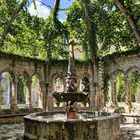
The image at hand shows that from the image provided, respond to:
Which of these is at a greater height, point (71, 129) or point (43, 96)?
point (43, 96)

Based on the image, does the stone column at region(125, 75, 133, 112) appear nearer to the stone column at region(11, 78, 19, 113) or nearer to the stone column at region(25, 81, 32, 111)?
the stone column at region(25, 81, 32, 111)

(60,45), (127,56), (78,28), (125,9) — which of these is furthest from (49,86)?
(125,9)

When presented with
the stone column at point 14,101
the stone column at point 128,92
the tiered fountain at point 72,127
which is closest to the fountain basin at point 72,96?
the tiered fountain at point 72,127

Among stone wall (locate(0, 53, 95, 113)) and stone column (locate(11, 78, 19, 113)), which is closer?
stone column (locate(11, 78, 19, 113))

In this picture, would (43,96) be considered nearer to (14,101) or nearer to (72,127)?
(14,101)

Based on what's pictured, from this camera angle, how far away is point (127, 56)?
18.0m

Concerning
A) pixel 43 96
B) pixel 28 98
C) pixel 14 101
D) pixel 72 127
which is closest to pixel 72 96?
pixel 72 127

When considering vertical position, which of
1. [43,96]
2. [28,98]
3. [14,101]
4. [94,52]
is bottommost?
[14,101]

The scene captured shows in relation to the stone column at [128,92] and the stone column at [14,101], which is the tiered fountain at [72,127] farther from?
the stone column at [14,101]

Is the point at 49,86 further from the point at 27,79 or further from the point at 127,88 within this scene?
the point at 127,88

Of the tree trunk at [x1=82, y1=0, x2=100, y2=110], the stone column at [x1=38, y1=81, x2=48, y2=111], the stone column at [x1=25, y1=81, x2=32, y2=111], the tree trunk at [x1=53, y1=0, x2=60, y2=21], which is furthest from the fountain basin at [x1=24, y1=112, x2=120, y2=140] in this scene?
the tree trunk at [x1=53, y1=0, x2=60, y2=21]

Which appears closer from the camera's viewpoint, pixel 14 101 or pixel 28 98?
pixel 14 101

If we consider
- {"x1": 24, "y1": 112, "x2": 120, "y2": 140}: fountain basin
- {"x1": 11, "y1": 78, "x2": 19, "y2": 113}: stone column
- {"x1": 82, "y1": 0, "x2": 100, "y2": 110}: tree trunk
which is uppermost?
{"x1": 82, "y1": 0, "x2": 100, "y2": 110}: tree trunk

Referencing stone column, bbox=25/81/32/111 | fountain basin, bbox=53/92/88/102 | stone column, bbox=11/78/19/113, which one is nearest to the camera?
fountain basin, bbox=53/92/88/102
